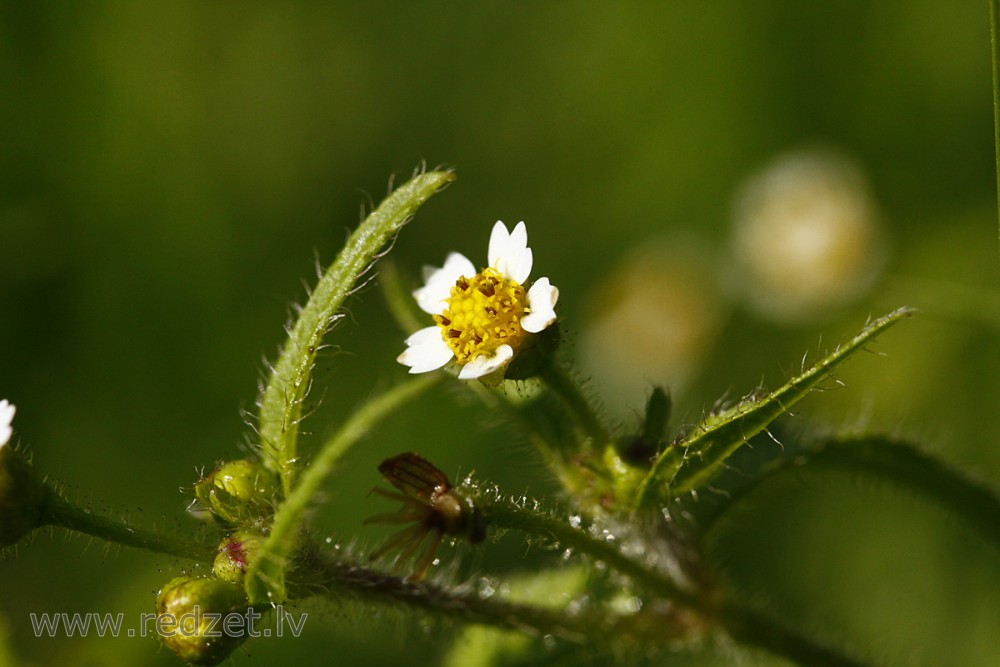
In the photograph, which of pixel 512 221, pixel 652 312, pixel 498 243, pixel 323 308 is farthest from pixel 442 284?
pixel 652 312

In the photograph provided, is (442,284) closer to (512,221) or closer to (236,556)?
(236,556)

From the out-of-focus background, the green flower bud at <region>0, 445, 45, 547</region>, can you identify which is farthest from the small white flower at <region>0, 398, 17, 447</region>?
the out-of-focus background

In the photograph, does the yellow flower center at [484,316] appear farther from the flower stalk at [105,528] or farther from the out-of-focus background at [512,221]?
the out-of-focus background at [512,221]

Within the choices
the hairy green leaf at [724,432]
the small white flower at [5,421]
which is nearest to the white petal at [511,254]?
the hairy green leaf at [724,432]

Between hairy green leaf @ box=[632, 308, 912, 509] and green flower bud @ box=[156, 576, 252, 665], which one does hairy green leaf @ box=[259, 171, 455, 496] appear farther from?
hairy green leaf @ box=[632, 308, 912, 509]

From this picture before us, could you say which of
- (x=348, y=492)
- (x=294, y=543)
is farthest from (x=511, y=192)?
(x=294, y=543)

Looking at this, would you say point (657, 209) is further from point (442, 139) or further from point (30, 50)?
point (30, 50)
